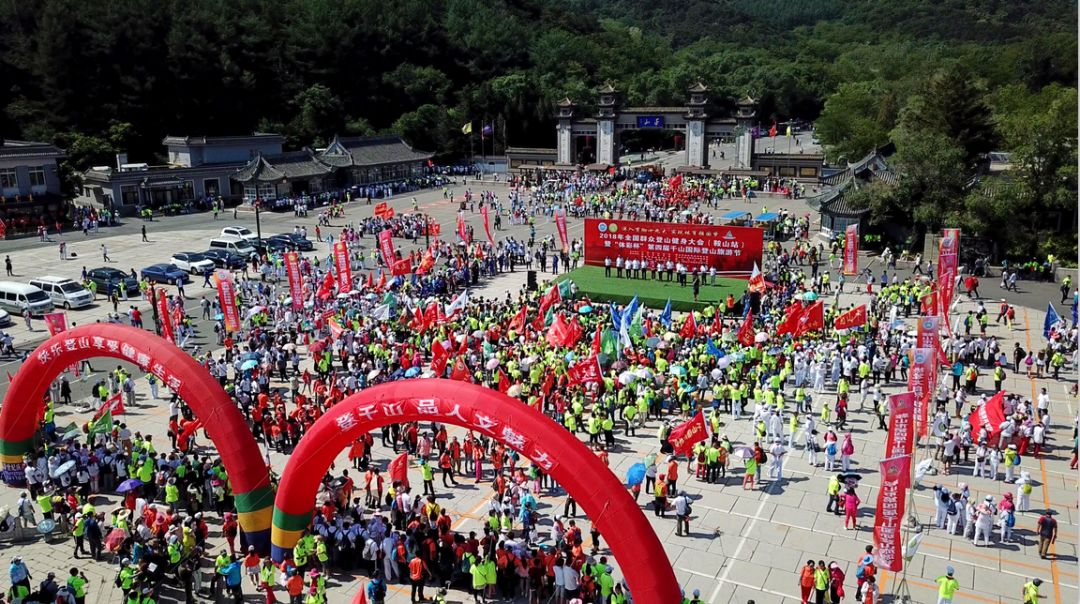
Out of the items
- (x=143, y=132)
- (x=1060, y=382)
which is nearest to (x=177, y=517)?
(x=1060, y=382)

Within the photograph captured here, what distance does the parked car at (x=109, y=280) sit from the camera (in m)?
40.6

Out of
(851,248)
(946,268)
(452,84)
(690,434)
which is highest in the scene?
(452,84)

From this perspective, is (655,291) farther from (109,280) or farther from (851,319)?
(109,280)

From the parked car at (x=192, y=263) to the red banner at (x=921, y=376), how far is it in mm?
35641

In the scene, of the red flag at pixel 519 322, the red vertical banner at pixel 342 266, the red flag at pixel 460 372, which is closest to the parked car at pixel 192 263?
the red vertical banner at pixel 342 266

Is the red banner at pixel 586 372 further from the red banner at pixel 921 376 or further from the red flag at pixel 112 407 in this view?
the red flag at pixel 112 407

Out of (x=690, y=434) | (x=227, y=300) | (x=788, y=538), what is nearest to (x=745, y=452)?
(x=690, y=434)

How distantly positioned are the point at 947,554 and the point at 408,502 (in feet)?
37.2

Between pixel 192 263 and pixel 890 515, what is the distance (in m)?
38.9

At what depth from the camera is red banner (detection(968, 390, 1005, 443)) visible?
2125 cm

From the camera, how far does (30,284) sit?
38.5m

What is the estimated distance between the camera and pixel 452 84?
10762 cm

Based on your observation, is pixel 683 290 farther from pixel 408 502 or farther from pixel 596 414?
pixel 408 502

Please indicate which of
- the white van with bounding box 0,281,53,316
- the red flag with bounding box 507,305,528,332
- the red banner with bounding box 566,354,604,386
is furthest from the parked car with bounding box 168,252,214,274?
the red banner with bounding box 566,354,604,386
